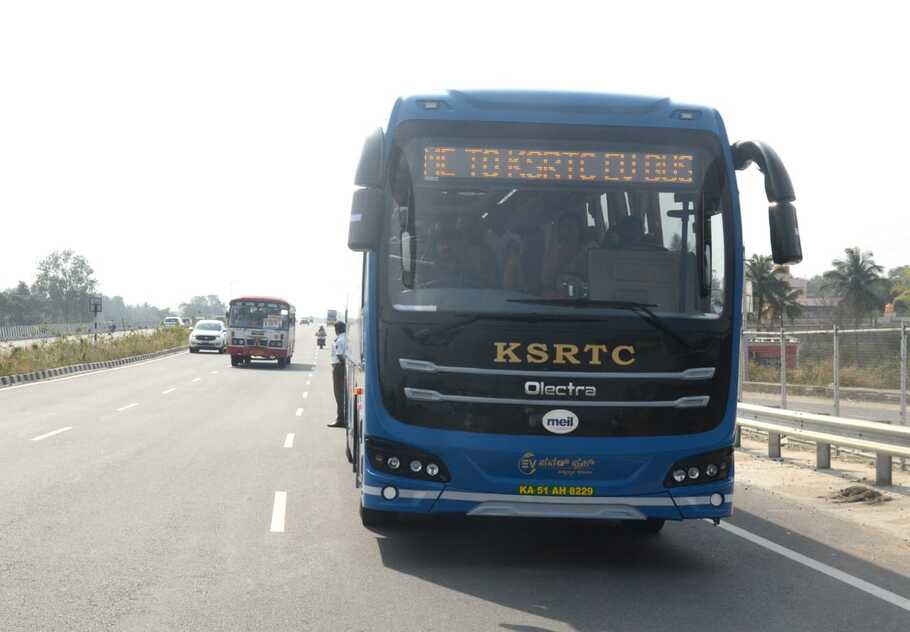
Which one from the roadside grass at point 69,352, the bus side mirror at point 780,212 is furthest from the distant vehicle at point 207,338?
the bus side mirror at point 780,212

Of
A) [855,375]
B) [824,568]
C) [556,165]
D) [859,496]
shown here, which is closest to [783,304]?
[855,375]

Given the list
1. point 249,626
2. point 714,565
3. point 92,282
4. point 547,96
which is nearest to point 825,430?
point 714,565

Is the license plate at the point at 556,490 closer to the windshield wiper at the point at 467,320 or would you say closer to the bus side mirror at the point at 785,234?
the windshield wiper at the point at 467,320

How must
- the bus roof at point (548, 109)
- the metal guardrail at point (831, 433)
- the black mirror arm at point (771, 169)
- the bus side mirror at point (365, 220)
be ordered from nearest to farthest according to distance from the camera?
the bus side mirror at point (365, 220) < the black mirror arm at point (771, 169) < the bus roof at point (548, 109) < the metal guardrail at point (831, 433)

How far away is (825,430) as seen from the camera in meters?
13.8

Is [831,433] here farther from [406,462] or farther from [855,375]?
[855,375]

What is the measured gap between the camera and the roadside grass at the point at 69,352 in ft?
122

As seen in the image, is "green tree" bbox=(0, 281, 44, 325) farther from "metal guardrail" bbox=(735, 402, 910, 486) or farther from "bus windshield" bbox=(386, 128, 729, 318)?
"bus windshield" bbox=(386, 128, 729, 318)

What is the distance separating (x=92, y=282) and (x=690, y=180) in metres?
193

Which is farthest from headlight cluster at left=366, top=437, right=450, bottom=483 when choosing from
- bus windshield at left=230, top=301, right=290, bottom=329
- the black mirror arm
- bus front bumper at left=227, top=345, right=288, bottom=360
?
bus front bumper at left=227, top=345, right=288, bottom=360

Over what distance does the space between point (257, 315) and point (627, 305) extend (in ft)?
130

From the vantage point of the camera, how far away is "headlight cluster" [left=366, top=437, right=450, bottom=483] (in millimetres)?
7488

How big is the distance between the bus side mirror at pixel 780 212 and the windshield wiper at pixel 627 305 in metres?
0.83

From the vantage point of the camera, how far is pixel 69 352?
4581cm
